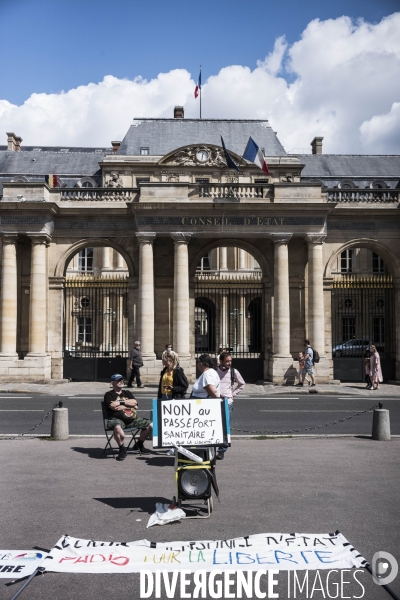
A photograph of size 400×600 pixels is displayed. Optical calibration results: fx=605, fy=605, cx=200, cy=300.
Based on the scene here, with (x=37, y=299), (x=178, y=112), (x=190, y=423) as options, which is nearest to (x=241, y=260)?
(x=178, y=112)

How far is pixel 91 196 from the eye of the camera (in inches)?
1048

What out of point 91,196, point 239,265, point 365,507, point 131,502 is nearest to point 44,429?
point 131,502

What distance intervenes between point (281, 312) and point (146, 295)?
562cm

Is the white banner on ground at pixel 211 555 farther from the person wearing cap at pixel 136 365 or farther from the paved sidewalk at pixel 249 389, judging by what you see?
the person wearing cap at pixel 136 365

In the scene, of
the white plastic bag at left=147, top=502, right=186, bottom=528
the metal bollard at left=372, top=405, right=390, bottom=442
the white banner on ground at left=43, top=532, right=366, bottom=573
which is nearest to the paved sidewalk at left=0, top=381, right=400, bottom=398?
the metal bollard at left=372, top=405, right=390, bottom=442

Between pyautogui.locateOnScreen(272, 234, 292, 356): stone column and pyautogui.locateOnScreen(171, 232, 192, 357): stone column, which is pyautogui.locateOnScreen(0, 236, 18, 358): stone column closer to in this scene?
pyautogui.locateOnScreen(171, 232, 192, 357): stone column

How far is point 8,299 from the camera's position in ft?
83.2

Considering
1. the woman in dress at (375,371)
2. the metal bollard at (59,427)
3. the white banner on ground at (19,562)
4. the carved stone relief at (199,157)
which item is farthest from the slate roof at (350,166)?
the white banner on ground at (19,562)

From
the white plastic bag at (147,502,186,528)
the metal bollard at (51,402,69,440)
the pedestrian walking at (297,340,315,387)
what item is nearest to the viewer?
the white plastic bag at (147,502,186,528)

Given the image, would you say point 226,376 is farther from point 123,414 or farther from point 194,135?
point 194,135

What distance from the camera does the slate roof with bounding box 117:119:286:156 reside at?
135ft

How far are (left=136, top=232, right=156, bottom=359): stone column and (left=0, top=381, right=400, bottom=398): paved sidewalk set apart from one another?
188cm

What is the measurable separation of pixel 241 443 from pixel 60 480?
159 inches

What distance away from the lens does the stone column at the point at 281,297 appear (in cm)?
2491
